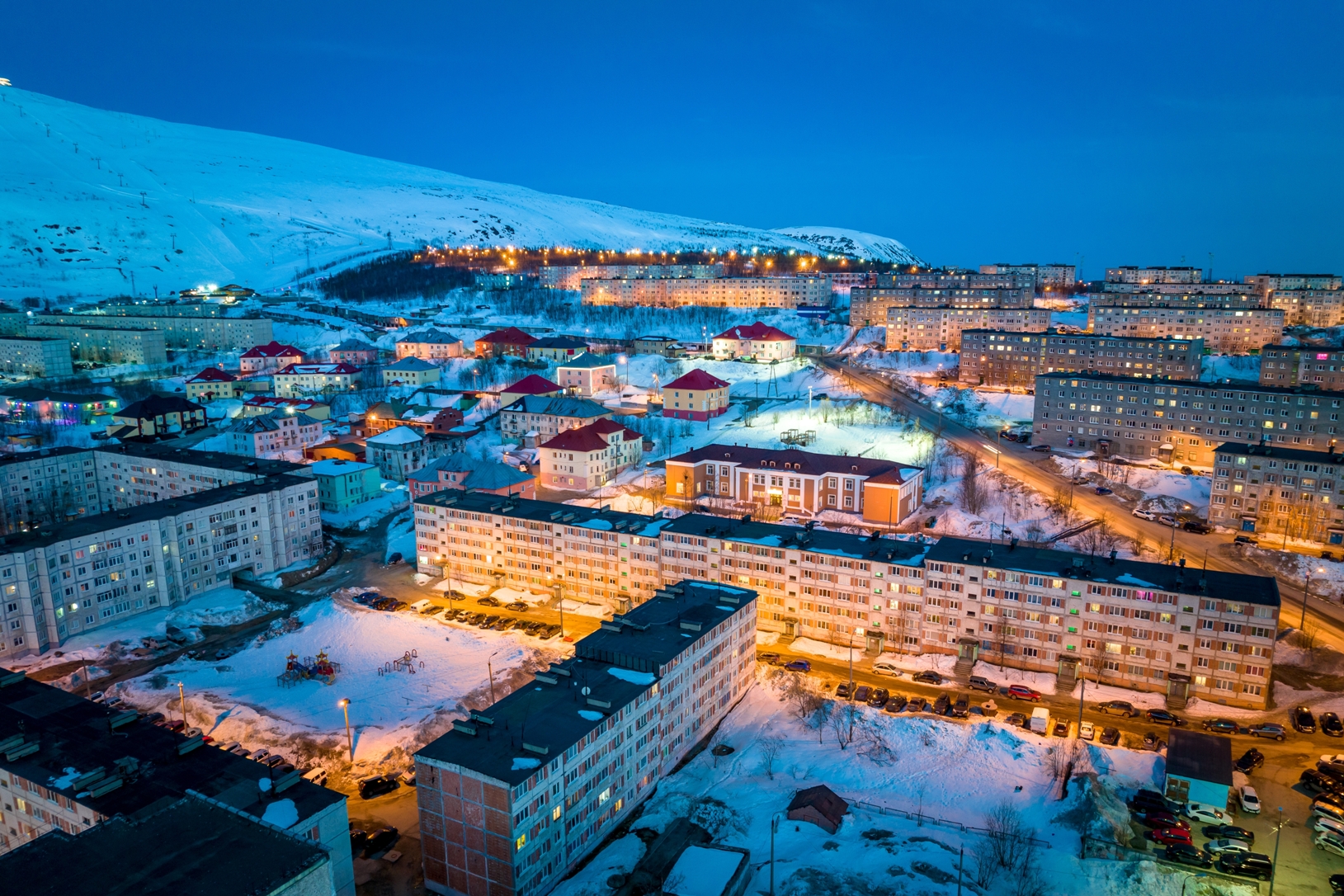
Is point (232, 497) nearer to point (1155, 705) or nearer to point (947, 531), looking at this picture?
point (947, 531)

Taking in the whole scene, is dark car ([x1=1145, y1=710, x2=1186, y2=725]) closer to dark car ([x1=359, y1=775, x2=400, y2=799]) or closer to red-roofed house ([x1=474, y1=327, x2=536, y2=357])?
dark car ([x1=359, y1=775, x2=400, y2=799])

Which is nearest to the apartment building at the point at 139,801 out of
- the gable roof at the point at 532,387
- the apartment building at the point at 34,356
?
the gable roof at the point at 532,387

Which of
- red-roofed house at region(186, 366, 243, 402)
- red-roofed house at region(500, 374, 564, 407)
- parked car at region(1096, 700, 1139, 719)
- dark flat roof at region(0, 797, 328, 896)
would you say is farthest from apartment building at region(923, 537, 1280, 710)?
red-roofed house at region(186, 366, 243, 402)

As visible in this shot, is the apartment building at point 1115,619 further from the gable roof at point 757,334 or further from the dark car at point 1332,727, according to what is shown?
the gable roof at point 757,334

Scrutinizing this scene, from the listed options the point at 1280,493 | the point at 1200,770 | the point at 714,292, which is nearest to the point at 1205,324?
the point at 1280,493

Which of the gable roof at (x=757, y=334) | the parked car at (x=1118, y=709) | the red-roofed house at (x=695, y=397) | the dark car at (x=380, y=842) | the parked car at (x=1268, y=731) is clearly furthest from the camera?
the gable roof at (x=757, y=334)

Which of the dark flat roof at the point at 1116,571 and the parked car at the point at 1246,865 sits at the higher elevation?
the dark flat roof at the point at 1116,571

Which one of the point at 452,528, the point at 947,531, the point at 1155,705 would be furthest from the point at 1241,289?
the point at 452,528

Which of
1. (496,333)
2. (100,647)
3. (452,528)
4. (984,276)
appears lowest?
(100,647)
